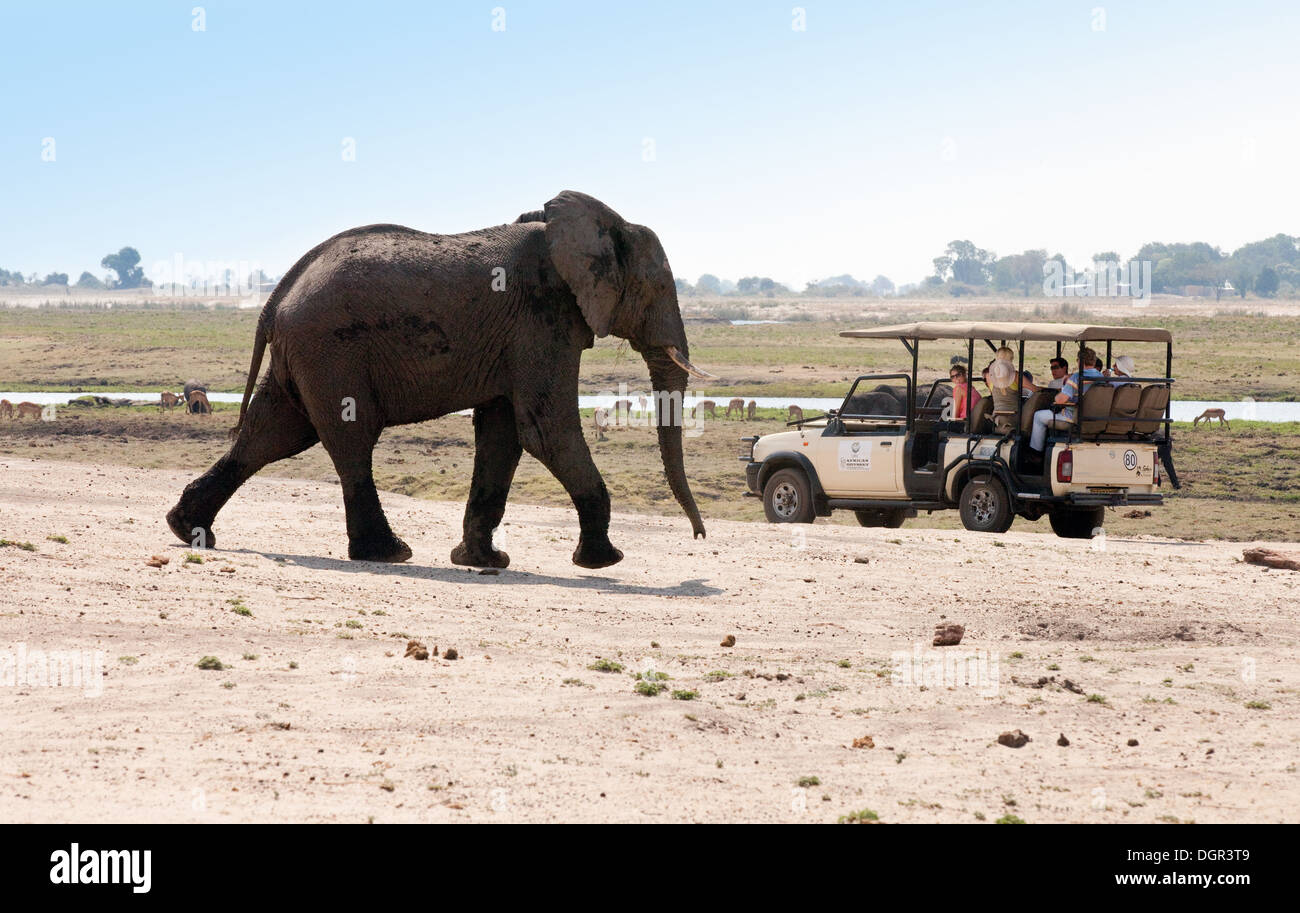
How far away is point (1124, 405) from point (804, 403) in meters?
23.0

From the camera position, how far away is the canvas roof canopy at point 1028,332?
17625 millimetres

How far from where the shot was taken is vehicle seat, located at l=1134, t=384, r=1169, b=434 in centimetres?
1855

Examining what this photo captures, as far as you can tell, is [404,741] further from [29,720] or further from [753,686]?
[753,686]

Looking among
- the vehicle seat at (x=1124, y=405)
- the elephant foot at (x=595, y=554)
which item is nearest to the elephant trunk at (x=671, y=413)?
the elephant foot at (x=595, y=554)

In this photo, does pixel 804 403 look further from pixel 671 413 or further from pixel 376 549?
pixel 376 549

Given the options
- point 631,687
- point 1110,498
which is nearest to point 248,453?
point 631,687

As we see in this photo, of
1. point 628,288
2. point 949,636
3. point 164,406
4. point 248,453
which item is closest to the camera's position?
point 949,636

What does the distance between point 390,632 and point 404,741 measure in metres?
2.91

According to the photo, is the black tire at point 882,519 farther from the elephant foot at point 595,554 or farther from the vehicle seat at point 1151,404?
the elephant foot at point 595,554

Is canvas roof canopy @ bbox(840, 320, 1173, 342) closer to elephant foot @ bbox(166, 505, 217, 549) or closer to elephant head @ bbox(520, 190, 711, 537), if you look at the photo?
elephant head @ bbox(520, 190, 711, 537)

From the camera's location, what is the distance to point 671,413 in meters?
14.7

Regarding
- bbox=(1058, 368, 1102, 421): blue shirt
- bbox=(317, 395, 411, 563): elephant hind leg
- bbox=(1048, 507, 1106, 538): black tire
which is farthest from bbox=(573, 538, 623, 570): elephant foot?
bbox=(1048, 507, 1106, 538): black tire

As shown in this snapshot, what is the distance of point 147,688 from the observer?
8.70 m
